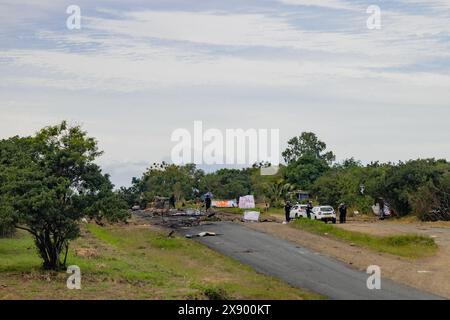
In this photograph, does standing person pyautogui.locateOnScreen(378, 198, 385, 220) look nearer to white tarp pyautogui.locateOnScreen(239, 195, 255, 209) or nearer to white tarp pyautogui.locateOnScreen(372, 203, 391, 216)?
white tarp pyautogui.locateOnScreen(372, 203, 391, 216)

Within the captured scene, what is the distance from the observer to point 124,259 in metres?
36.8

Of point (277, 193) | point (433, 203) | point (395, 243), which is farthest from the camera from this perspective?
point (277, 193)

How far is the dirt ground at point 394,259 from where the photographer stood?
30438 mm

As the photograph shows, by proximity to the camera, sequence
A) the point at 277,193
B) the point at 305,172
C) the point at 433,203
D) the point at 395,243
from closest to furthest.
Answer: the point at 395,243 < the point at 433,203 < the point at 277,193 < the point at 305,172

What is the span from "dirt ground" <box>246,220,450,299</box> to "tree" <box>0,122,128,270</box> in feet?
39.3

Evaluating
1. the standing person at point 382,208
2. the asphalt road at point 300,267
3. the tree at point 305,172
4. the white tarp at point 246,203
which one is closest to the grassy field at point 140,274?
the asphalt road at point 300,267

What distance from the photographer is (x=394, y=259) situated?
38188 mm

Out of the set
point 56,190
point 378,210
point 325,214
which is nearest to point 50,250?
point 56,190

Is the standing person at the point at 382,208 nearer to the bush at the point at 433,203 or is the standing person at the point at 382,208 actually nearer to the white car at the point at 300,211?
the bush at the point at 433,203

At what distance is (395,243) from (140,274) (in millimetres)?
18519

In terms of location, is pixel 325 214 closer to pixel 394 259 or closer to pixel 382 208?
pixel 382 208

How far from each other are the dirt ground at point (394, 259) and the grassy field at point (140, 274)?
5.41 meters

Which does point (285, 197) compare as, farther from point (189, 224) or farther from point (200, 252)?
point (200, 252)
